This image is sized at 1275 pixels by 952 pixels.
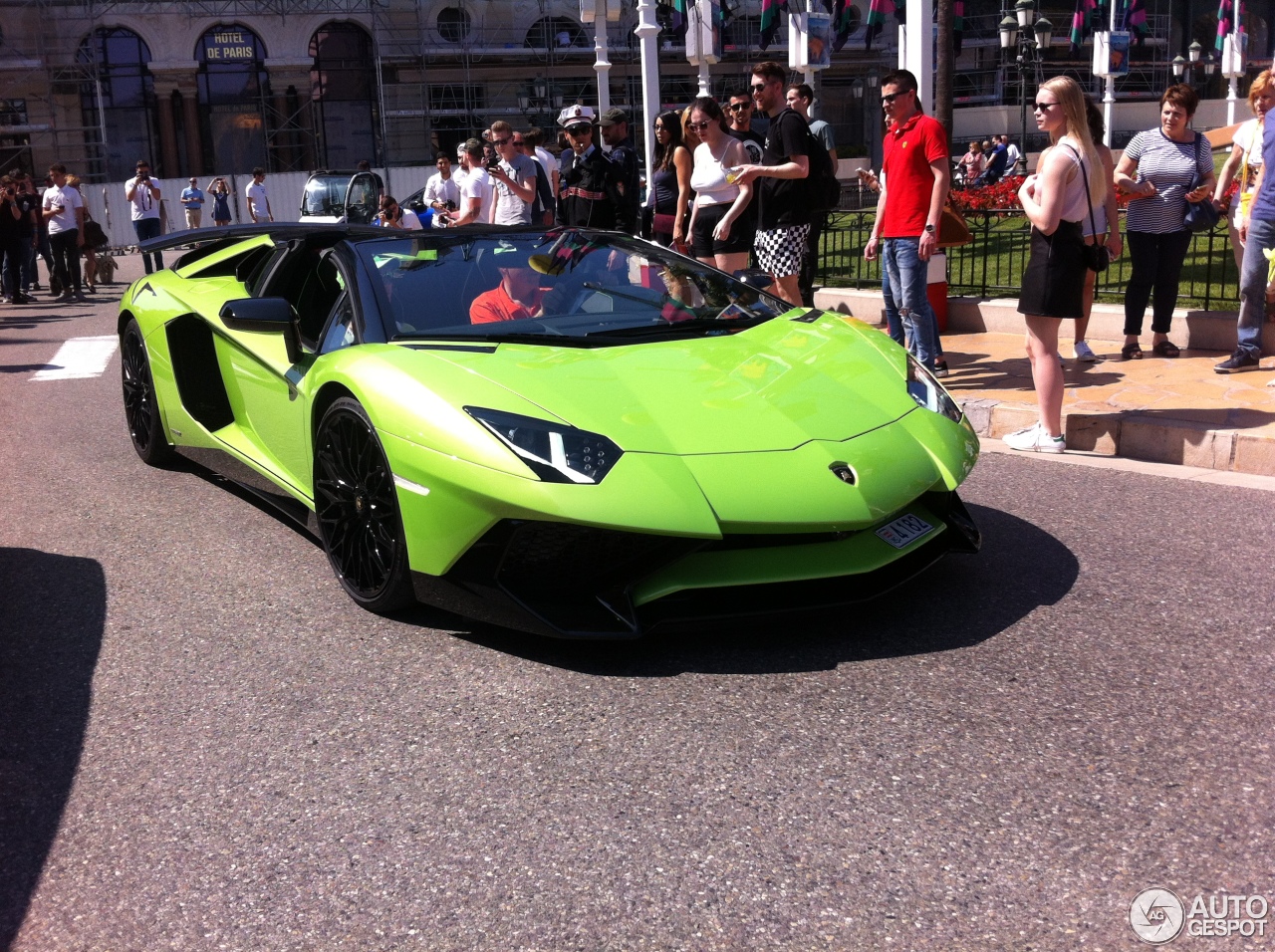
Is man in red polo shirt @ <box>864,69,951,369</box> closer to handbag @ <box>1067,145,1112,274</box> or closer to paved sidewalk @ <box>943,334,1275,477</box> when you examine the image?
paved sidewalk @ <box>943,334,1275,477</box>

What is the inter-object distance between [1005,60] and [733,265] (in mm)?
41830

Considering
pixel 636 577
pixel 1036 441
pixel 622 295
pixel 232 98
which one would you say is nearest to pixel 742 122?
pixel 1036 441

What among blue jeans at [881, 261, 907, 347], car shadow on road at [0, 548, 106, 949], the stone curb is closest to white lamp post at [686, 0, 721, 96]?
blue jeans at [881, 261, 907, 347]

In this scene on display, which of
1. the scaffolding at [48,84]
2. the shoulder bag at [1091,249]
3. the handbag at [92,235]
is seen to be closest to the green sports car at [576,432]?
the shoulder bag at [1091,249]

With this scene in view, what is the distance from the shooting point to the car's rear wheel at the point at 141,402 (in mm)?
6340

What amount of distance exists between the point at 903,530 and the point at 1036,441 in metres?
2.61

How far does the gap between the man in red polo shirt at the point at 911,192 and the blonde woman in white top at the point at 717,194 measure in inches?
38.1

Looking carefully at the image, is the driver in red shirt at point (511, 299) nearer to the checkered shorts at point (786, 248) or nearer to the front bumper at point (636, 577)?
the front bumper at point (636, 577)

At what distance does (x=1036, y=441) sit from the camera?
6.35 meters

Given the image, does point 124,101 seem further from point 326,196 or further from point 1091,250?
point 1091,250

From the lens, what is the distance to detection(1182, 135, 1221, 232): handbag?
7.98 m

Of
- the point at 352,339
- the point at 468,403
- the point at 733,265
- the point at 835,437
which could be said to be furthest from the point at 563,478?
the point at 733,265

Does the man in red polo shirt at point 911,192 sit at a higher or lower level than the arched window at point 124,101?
lower

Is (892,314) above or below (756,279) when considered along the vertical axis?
below
